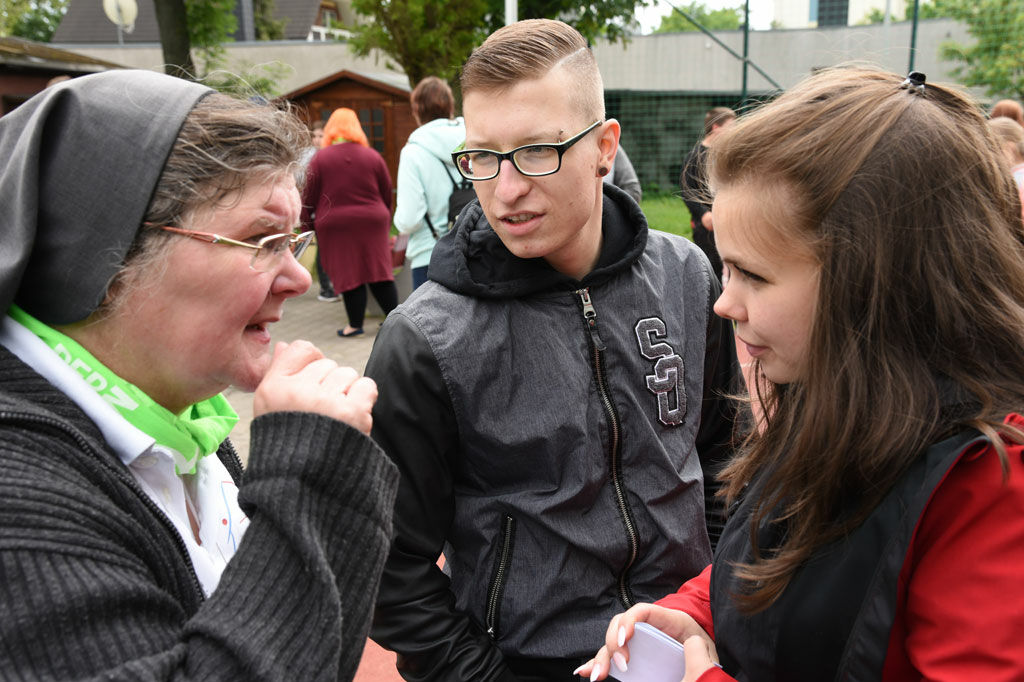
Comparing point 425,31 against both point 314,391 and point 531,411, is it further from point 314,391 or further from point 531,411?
point 314,391

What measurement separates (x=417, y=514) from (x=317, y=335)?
258 inches

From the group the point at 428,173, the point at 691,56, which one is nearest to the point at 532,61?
the point at 428,173

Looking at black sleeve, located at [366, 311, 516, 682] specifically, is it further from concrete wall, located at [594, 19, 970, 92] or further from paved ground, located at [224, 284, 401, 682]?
concrete wall, located at [594, 19, 970, 92]

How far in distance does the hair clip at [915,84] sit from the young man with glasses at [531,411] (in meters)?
0.80

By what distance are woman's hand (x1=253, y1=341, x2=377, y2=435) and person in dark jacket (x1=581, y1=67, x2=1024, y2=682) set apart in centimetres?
65

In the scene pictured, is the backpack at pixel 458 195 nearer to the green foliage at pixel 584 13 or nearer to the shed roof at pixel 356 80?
the green foliage at pixel 584 13

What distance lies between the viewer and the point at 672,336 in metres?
1.96

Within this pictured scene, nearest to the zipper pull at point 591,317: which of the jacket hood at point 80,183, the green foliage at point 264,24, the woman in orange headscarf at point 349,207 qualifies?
the jacket hood at point 80,183

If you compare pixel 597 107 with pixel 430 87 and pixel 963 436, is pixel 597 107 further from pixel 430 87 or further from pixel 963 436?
pixel 430 87

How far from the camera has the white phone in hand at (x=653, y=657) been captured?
1.46 m

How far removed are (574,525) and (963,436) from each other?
0.86 metres

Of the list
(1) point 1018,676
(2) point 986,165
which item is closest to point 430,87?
(2) point 986,165

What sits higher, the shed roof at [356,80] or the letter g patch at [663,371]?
the shed roof at [356,80]

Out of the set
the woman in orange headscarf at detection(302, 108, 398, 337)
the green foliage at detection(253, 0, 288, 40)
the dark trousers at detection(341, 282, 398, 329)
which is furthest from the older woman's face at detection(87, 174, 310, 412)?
the green foliage at detection(253, 0, 288, 40)
